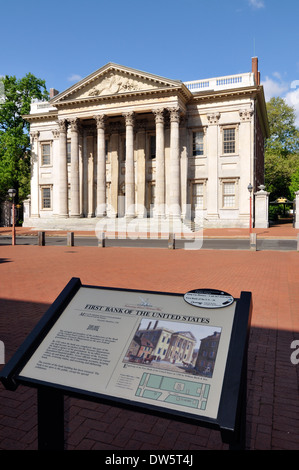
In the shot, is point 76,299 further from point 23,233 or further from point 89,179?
point 89,179

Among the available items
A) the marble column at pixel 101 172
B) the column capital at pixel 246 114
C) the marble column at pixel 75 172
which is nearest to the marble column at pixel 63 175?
the marble column at pixel 75 172

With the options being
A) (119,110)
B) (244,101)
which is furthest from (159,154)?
(244,101)

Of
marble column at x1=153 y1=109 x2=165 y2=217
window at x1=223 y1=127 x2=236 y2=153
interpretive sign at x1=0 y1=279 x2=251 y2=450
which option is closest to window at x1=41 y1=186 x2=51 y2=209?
marble column at x1=153 y1=109 x2=165 y2=217

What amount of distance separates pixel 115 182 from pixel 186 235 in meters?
15.2

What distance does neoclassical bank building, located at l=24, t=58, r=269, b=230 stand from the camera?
35.8 meters

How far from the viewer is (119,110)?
37.5 metres

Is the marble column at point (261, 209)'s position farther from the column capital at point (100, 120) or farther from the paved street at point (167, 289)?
the paved street at point (167, 289)

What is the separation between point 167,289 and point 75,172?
32731mm

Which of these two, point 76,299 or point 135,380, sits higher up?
point 76,299

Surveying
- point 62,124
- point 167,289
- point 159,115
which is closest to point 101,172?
point 62,124

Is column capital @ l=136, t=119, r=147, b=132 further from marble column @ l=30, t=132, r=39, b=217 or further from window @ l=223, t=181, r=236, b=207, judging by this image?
marble column @ l=30, t=132, r=39, b=217

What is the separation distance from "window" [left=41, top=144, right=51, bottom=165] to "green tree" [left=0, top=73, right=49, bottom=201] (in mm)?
3752
